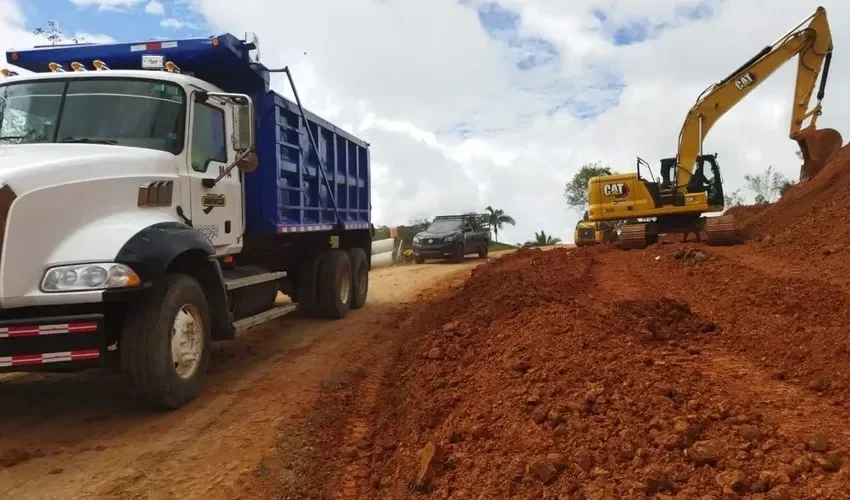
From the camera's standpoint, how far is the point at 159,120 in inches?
229

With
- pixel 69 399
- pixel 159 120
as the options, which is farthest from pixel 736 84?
pixel 69 399

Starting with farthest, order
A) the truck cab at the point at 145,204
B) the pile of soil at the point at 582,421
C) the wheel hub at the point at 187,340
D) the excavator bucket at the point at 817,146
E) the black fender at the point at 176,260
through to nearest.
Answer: the excavator bucket at the point at 817,146, the wheel hub at the point at 187,340, the black fender at the point at 176,260, the truck cab at the point at 145,204, the pile of soil at the point at 582,421

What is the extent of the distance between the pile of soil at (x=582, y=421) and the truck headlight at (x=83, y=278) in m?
2.05

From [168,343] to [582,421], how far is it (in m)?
3.02

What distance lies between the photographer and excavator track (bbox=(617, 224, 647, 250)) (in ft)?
54.8

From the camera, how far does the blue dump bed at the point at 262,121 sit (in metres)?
6.84

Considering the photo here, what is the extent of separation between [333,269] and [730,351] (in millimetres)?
5502

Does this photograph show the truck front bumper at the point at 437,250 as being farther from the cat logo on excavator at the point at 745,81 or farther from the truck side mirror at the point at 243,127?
the truck side mirror at the point at 243,127

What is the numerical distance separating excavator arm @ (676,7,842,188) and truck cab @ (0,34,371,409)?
1172cm

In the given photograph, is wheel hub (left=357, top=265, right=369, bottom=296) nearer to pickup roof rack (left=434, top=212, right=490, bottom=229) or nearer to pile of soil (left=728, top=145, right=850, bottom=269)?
pile of soil (left=728, top=145, right=850, bottom=269)

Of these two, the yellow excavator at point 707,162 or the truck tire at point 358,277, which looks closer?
the truck tire at point 358,277

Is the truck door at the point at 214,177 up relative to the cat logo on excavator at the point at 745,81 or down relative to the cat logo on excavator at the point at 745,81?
down

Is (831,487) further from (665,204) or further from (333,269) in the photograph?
(665,204)

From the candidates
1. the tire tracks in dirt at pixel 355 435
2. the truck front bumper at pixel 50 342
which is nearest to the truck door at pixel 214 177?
the truck front bumper at pixel 50 342
